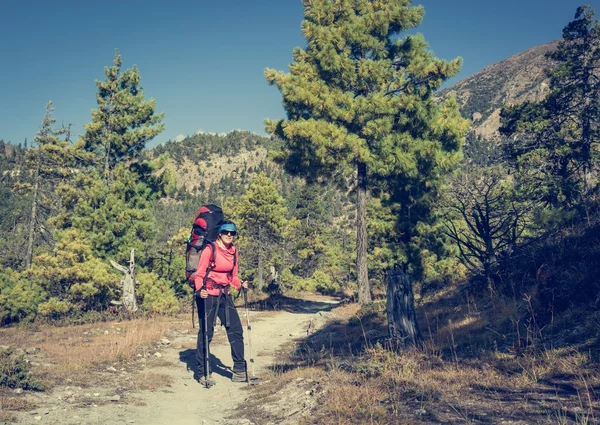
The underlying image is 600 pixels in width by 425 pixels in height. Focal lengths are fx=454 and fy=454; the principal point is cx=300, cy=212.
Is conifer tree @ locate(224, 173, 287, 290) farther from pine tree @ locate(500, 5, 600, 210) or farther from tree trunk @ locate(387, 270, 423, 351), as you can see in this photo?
tree trunk @ locate(387, 270, 423, 351)

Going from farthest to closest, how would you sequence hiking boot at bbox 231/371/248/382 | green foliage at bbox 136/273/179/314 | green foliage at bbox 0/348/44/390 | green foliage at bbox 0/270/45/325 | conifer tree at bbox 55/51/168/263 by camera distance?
conifer tree at bbox 55/51/168/263
green foliage at bbox 136/273/179/314
green foliage at bbox 0/270/45/325
hiking boot at bbox 231/371/248/382
green foliage at bbox 0/348/44/390

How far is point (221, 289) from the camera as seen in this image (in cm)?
727

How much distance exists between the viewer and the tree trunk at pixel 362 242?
16.5m

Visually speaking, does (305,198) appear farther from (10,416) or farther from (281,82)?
(10,416)

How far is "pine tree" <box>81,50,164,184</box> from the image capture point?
23828 mm

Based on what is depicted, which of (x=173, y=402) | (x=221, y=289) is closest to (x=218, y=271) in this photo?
(x=221, y=289)

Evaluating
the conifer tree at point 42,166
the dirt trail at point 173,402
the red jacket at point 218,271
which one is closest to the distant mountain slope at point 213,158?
the conifer tree at point 42,166

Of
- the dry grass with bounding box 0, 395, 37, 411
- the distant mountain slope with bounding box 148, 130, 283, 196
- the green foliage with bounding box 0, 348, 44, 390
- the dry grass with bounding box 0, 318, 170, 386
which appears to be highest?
the distant mountain slope with bounding box 148, 130, 283, 196

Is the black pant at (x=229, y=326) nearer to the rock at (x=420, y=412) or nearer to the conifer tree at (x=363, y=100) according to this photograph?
the rock at (x=420, y=412)

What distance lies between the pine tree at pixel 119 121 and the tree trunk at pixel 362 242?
1273 cm

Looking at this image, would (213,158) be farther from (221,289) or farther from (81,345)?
(221,289)

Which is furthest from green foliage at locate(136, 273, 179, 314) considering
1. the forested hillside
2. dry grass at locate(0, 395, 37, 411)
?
dry grass at locate(0, 395, 37, 411)

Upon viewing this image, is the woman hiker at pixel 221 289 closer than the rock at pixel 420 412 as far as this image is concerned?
No

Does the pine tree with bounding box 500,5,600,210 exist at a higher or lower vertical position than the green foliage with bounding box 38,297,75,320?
higher
